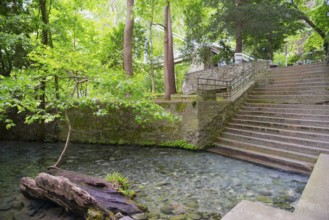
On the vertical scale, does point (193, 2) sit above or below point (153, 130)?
above

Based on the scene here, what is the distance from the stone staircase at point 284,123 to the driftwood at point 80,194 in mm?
4335

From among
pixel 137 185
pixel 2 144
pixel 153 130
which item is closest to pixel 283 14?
pixel 153 130

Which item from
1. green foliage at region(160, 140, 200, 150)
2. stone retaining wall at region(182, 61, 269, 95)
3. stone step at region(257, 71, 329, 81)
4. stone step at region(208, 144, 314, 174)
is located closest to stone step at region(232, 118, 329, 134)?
stone step at region(208, 144, 314, 174)

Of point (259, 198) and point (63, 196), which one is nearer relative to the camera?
point (63, 196)

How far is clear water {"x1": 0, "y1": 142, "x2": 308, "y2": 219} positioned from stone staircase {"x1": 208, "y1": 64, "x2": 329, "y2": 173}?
1.66 feet

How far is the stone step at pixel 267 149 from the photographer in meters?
5.59

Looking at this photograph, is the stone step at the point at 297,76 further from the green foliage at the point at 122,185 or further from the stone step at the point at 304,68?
the green foliage at the point at 122,185

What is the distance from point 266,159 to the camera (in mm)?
6141

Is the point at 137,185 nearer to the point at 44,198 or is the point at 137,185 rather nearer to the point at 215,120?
the point at 44,198

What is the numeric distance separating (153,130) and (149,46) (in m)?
7.21

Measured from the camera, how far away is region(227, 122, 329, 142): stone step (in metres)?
5.99

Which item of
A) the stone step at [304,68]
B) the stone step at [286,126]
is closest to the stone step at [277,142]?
the stone step at [286,126]

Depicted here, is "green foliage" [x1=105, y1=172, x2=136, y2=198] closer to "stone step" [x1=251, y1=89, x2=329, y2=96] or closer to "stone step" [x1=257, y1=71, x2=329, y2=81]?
"stone step" [x1=251, y1=89, x2=329, y2=96]

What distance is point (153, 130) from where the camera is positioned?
8883mm
